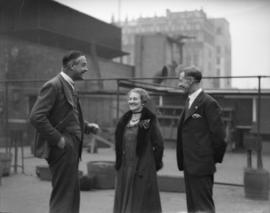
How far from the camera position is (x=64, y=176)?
402 cm

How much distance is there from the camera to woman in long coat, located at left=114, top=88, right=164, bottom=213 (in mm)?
4480

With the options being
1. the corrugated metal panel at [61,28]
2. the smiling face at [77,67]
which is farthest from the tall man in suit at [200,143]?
the corrugated metal panel at [61,28]

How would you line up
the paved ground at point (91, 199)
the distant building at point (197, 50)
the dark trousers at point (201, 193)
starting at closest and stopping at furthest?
the dark trousers at point (201, 193) → the paved ground at point (91, 199) → the distant building at point (197, 50)

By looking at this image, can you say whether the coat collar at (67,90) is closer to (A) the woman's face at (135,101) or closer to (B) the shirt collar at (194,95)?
(A) the woman's face at (135,101)

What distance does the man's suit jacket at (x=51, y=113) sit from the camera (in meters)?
3.86

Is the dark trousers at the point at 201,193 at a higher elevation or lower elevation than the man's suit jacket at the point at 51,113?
lower

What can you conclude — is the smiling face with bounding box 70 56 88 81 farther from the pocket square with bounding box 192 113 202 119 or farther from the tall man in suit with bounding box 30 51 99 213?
the pocket square with bounding box 192 113 202 119

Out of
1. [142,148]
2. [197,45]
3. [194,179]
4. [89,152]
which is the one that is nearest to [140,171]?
[142,148]

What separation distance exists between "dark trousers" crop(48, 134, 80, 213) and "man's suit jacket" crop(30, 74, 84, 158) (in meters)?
0.11

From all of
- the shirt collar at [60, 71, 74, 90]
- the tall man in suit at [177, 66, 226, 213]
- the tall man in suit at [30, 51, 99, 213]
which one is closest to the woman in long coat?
the tall man in suit at [177, 66, 226, 213]

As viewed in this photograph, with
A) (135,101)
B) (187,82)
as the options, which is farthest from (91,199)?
(187,82)

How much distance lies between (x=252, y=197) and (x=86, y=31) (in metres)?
18.6

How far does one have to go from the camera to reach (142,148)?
4523mm

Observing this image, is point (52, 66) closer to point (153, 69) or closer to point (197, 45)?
point (153, 69)
